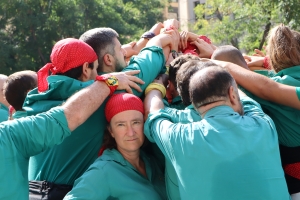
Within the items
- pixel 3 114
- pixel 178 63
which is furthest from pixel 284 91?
pixel 3 114

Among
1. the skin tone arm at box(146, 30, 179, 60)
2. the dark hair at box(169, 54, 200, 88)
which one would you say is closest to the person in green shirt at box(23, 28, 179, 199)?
the dark hair at box(169, 54, 200, 88)

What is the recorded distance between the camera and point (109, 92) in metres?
2.93

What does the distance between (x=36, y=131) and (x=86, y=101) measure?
36cm

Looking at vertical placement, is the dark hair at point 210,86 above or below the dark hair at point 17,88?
above

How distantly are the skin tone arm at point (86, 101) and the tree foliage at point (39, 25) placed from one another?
1288 centimetres

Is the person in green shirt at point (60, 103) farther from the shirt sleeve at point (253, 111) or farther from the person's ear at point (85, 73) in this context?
the shirt sleeve at point (253, 111)

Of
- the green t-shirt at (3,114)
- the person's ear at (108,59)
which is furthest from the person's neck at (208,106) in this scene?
the green t-shirt at (3,114)

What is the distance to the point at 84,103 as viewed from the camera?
2.73 meters

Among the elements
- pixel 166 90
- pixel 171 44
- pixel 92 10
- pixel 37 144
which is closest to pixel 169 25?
pixel 171 44

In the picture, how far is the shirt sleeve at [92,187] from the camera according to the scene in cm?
256

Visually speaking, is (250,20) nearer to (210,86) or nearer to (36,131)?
(210,86)

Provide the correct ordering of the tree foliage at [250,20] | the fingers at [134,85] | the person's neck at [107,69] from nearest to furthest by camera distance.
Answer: the fingers at [134,85]
the person's neck at [107,69]
the tree foliage at [250,20]

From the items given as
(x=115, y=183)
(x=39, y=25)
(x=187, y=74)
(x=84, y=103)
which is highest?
(x=187, y=74)

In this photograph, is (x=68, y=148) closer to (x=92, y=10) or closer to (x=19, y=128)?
(x=19, y=128)
